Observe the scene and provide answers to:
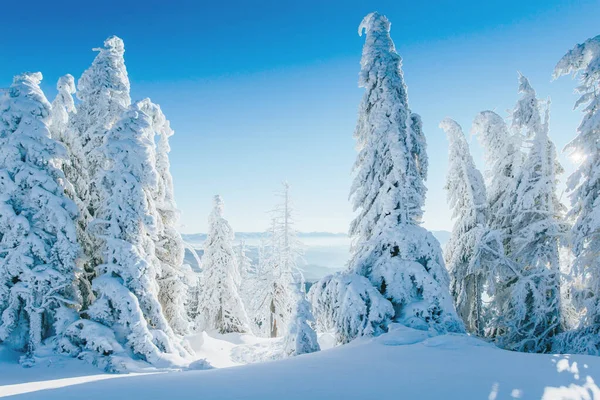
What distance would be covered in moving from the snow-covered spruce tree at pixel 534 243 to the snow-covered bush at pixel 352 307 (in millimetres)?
7106

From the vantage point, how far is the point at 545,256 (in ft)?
48.8

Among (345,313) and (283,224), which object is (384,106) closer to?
(345,313)

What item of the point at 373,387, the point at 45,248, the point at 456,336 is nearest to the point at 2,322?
the point at 45,248

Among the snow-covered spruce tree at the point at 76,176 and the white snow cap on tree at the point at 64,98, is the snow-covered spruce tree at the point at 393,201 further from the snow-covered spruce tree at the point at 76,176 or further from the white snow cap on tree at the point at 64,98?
the white snow cap on tree at the point at 64,98

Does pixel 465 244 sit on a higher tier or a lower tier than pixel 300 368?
higher

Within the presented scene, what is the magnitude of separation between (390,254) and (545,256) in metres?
7.17

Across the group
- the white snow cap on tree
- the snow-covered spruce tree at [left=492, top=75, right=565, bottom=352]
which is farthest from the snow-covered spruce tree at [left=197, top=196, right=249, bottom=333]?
the snow-covered spruce tree at [left=492, top=75, right=565, bottom=352]

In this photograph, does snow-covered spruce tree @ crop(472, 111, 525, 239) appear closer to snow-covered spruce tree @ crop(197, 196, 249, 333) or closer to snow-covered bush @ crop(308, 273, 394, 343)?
snow-covered bush @ crop(308, 273, 394, 343)

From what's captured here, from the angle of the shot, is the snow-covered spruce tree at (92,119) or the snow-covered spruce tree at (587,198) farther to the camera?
the snow-covered spruce tree at (92,119)

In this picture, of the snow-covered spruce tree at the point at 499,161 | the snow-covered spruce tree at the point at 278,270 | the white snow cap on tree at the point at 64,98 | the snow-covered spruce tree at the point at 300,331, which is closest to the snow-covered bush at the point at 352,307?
the snow-covered spruce tree at the point at 300,331

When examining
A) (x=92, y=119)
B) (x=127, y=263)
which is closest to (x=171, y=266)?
(x=127, y=263)

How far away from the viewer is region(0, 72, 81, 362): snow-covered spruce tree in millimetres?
12609

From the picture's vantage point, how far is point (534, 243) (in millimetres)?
15406

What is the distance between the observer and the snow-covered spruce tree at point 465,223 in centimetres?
1759
